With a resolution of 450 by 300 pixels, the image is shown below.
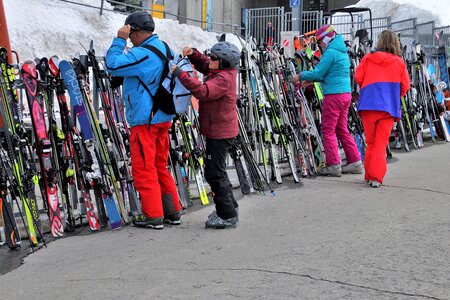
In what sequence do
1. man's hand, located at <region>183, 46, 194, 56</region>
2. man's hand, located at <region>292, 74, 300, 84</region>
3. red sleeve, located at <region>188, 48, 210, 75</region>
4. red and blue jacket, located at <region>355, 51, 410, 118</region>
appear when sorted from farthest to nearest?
man's hand, located at <region>292, 74, 300, 84</region>, red and blue jacket, located at <region>355, 51, 410, 118</region>, red sleeve, located at <region>188, 48, 210, 75</region>, man's hand, located at <region>183, 46, 194, 56</region>

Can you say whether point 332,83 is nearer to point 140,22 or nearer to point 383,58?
point 383,58

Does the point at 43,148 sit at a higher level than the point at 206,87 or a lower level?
lower

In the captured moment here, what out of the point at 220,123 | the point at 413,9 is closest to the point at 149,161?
the point at 220,123

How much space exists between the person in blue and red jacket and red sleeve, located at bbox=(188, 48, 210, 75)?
2.46 m

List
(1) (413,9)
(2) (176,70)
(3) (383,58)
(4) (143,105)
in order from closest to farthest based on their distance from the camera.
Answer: (2) (176,70) < (4) (143,105) < (3) (383,58) < (1) (413,9)

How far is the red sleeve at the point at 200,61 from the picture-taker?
5777 millimetres

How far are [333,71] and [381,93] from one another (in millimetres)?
805

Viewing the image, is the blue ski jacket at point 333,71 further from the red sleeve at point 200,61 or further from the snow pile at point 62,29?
the snow pile at point 62,29

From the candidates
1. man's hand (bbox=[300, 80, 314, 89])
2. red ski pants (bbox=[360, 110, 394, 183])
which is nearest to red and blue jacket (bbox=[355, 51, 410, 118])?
red ski pants (bbox=[360, 110, 394, 183])

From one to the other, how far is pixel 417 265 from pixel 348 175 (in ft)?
13.4

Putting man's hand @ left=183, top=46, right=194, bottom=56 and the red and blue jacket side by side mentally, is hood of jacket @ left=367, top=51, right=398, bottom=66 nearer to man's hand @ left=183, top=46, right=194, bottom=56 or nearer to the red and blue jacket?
the red and blue jacket

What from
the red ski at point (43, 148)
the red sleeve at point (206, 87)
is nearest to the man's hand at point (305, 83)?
the red sleeve at point (206, 87)

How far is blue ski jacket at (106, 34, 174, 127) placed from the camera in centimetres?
525

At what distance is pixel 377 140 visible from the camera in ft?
24.3
